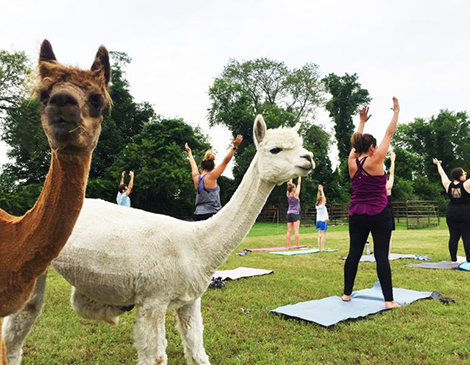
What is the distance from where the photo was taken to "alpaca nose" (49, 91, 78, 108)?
1.42 meters

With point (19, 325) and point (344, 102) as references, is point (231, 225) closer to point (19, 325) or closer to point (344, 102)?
point (19, 325)

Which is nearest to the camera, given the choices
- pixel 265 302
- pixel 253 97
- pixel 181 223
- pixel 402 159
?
pixel 181 223

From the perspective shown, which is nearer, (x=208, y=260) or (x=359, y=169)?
(x=208, y=260)

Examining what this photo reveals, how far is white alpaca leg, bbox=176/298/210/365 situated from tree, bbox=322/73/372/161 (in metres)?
45.2

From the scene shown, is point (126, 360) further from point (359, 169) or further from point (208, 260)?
point (359, 169)

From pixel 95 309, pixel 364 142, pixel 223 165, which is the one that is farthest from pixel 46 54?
pixel 364 142

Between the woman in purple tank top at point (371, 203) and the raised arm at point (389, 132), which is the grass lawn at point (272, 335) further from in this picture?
the raised arm at point (389, 132)

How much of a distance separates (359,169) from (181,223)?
2.88m

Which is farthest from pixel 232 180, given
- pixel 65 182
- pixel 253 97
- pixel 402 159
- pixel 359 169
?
pixel 65 182

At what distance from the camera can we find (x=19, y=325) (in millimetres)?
2832

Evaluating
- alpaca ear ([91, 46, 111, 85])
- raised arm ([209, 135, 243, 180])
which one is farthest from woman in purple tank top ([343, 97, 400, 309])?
alpaca ear ([91, 46, 111, 85])

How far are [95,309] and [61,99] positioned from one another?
2.29 metres

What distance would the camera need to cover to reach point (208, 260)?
2.85m

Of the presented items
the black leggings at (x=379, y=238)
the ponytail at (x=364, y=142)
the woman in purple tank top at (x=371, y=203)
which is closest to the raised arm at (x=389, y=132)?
the woman in purple tank top at (x=371, y=203)
